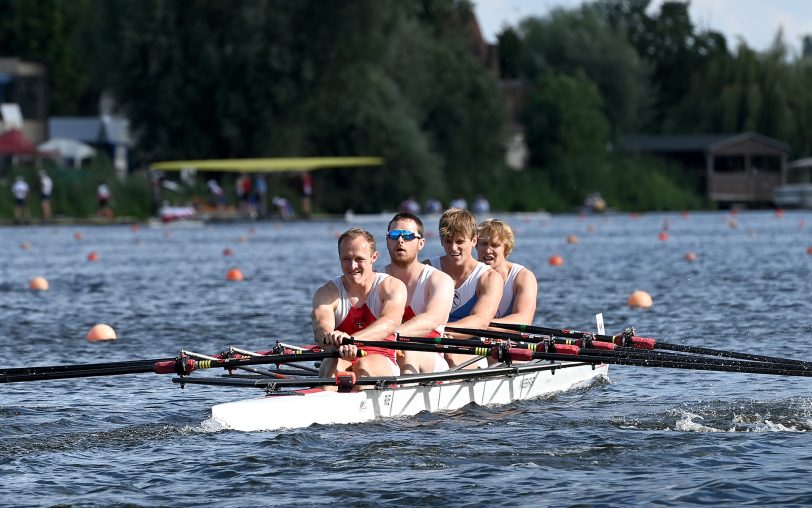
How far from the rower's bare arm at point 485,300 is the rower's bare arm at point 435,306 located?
73cm

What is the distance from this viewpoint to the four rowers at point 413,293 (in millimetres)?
10529

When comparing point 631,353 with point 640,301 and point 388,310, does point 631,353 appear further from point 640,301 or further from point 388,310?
point 640,301

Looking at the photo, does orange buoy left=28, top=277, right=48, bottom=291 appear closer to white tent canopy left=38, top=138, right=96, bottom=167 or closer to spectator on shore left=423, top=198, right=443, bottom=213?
spectator on shore left=423, top=198, right=443, bottom=213

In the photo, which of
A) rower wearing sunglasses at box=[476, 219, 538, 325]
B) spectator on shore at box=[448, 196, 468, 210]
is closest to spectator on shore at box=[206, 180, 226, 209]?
spectator on shore at box=[448, 196, 468, 210]

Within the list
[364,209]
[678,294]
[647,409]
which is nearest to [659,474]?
[647,409]

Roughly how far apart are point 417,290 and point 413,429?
132 centimetres

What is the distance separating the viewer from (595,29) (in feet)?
281

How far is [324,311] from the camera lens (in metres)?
10.6

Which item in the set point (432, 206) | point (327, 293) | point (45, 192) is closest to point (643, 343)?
point (327, 293)

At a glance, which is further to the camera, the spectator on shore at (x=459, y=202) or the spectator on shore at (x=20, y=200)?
the spectator on shore at (x=459, y=202)

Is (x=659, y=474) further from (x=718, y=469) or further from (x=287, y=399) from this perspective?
(x=287, y=399)

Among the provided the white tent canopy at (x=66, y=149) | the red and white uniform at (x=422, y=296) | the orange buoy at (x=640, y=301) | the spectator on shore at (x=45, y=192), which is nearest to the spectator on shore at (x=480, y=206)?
the white tent canopy at (x=66, y=149)

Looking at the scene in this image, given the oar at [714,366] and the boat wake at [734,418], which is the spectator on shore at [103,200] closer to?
the boat wake at [734,418]

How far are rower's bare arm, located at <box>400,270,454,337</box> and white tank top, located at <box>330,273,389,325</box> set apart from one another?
0.28m
